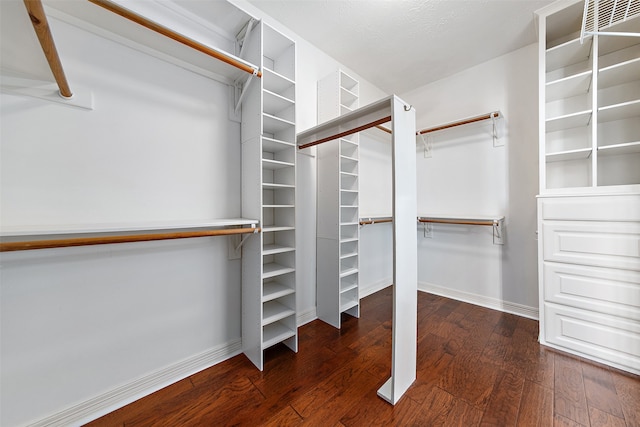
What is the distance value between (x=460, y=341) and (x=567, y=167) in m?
1.91

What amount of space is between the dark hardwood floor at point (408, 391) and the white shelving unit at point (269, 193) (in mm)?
234

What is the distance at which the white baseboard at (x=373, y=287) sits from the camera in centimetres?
285

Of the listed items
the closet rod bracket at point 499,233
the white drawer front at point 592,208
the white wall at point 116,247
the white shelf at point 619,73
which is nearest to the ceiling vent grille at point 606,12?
the white shelf at point 619,73

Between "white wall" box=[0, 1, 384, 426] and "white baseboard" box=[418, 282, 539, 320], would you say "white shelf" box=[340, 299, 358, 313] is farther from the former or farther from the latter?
"white baseboard" box=[418, 282, 539, 320]

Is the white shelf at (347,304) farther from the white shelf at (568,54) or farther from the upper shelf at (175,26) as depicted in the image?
the white shelf at (568,54)

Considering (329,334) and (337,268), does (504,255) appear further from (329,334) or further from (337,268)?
(329,334)

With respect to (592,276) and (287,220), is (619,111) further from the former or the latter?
(287,220)

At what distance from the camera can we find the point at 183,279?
1.53m

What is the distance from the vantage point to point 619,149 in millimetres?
1725

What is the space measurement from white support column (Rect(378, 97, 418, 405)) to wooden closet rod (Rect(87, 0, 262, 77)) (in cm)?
99

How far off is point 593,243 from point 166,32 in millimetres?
3114

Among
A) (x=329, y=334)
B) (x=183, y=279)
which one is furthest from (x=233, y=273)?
(x=329, y=334)

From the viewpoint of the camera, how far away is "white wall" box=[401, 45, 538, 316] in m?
2.37

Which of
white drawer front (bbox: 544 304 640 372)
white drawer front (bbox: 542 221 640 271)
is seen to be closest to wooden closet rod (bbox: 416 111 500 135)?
white drawer front (bbox: 542 221 640 271)
